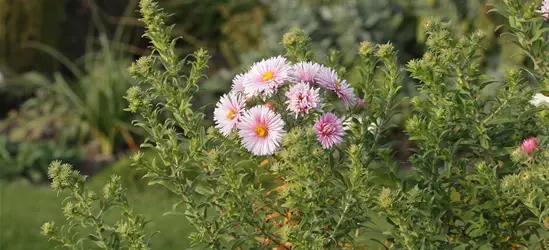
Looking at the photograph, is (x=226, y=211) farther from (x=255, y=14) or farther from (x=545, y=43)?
(x=255, y=14)

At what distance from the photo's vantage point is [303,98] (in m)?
2.44

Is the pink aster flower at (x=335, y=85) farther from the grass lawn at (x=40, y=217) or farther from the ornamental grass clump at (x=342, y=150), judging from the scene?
the grass lawn at (x=40, y=217)

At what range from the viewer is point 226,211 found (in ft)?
8.50

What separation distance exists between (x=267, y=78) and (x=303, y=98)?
0.39 ft

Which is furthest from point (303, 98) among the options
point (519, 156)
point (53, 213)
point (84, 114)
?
point (84, 114)

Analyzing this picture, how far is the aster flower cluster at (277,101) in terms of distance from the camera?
244 centimetres

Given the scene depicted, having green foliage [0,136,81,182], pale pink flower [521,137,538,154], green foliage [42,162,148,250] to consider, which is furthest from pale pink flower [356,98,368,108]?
green foliage [0,136,81,182]

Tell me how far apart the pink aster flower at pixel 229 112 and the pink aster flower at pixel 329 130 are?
0.23 m

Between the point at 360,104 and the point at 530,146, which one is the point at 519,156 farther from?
the point at 360,104

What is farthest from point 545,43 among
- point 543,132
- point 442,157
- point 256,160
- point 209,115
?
point 209,115

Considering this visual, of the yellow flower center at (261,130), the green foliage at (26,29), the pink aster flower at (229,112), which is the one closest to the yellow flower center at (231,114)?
the pink aster flower at (229,112)

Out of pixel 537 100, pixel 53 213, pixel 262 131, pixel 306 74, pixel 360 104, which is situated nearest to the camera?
pixel 262 131

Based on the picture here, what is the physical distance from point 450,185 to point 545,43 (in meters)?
0.50

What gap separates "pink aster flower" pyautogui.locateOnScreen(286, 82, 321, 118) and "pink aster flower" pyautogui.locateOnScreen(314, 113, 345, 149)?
46 mm
